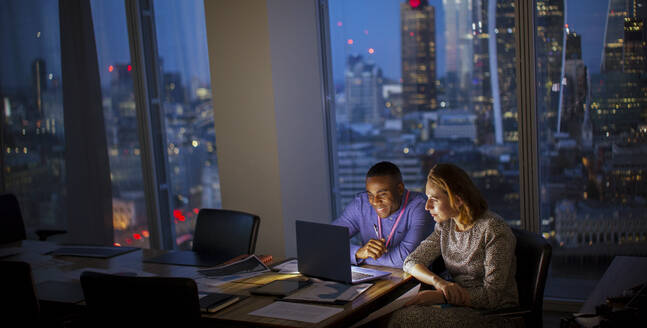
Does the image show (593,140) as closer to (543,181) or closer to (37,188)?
(543,181)

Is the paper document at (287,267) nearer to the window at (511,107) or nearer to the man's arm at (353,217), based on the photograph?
the man's arm at (353,217)

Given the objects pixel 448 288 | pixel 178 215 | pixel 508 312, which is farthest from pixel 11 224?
pixel 508 312

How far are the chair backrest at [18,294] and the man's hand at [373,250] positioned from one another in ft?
4.75

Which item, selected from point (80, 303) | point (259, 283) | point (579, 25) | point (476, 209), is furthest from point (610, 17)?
point (80, 303)

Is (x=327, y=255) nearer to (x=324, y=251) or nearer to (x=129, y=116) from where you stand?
(x=324, y=251)

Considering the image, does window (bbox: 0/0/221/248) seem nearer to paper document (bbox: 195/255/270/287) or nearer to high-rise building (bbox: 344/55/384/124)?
high-rise building (bbox: 344/55/384/124)

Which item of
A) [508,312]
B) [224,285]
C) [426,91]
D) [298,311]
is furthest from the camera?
[426,91]

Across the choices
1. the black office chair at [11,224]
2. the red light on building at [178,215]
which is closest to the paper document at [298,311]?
the black office chair at [11,224]

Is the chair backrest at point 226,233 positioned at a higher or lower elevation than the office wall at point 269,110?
lower

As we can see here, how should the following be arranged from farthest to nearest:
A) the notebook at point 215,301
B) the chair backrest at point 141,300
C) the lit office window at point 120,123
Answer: the lit office window at point 120,123 < the notebook at point 215,301 < the chair backrest at point 141,300

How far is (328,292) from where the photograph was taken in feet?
7.86

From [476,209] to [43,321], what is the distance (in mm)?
1940

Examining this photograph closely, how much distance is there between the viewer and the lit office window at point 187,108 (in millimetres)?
4946

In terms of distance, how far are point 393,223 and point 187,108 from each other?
8.55ft
